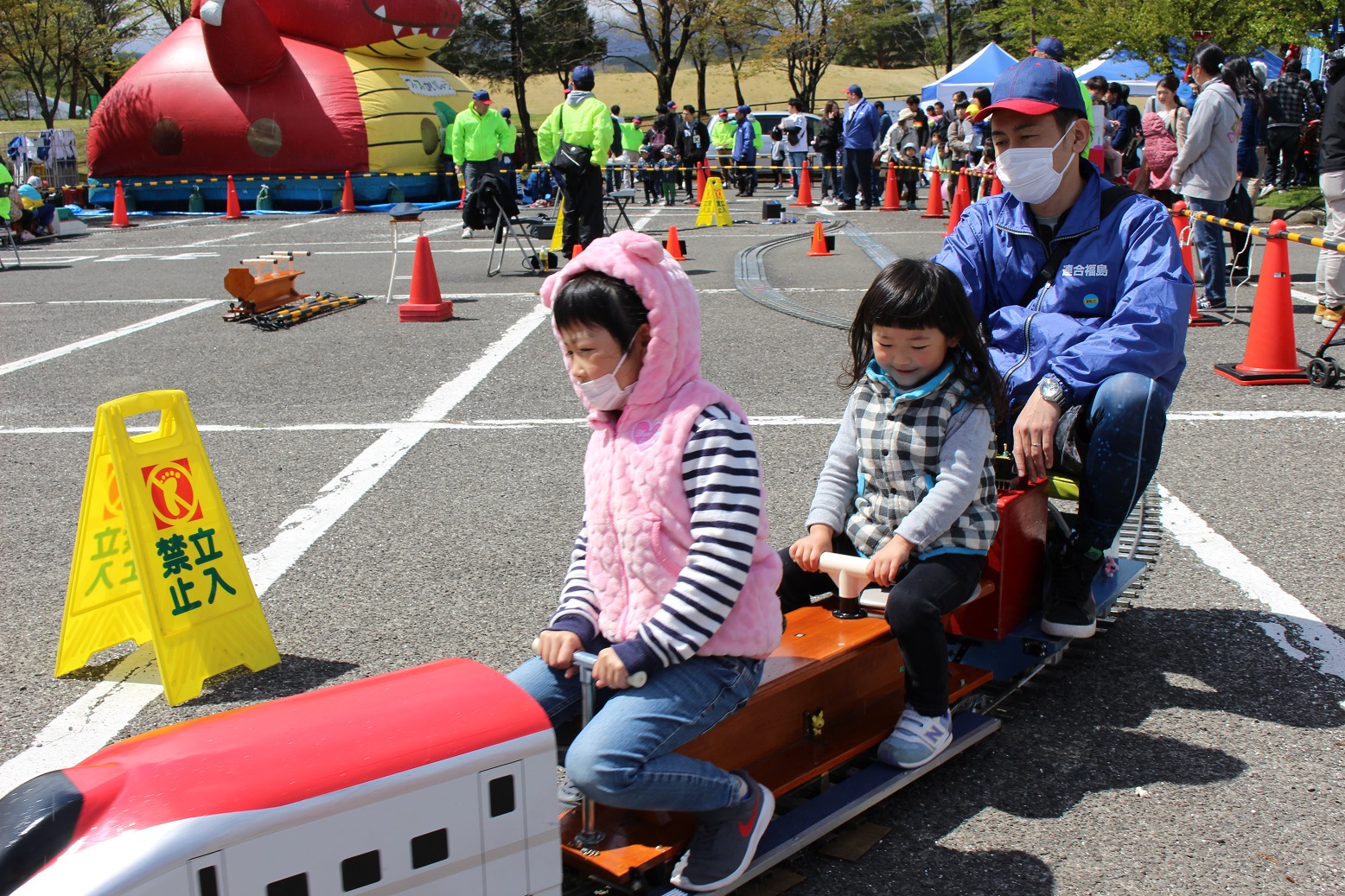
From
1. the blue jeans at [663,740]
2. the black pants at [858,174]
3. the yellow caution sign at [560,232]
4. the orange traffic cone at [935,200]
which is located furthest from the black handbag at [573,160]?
the blue jeans at [663,740]

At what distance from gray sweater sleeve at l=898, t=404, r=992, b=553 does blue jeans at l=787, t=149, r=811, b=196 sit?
76.0ft

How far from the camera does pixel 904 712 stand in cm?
291

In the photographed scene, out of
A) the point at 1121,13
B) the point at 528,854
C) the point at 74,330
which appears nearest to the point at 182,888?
the point at 528,854

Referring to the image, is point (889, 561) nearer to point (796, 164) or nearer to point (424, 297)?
point (424, 297)

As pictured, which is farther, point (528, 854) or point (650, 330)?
point (650, 330)

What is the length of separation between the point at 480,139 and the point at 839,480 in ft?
42.5

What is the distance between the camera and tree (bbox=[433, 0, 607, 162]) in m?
54.0

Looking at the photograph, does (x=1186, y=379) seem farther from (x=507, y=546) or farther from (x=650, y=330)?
(x=650, y=330)

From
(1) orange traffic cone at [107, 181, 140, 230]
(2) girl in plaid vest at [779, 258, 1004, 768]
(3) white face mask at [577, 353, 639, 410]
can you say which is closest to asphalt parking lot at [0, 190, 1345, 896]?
(2) girl in plaid vest at [779, 258, 1004, 768]

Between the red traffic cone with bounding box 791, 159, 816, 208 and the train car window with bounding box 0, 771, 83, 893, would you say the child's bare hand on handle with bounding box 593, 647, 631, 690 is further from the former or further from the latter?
the red traffic cone with bounding box 791, 159, 816, 208

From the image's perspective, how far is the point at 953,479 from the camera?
2928 mm

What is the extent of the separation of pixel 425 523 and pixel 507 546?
0.50 m

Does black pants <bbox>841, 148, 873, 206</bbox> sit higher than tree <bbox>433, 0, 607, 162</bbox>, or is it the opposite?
tree <bbox>433, 0, 607, 162</bbox>

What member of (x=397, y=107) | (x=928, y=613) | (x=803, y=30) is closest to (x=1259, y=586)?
(x=928, y=613)
